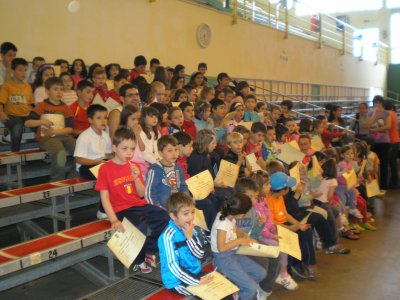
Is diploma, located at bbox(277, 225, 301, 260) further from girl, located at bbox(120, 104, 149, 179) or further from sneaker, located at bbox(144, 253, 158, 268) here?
girl, located at bbox(120, 104, 149, 179)

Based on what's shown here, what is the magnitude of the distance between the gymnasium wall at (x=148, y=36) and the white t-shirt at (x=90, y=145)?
3.03 metres

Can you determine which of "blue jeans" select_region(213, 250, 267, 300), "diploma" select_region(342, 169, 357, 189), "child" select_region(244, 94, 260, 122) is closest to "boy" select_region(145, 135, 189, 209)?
"blue jeans" select_region(213, 250, 267, 300)

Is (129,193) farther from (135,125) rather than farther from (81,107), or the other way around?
(81,107)

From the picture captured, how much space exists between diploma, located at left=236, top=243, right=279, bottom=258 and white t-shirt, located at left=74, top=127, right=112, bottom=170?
174cm

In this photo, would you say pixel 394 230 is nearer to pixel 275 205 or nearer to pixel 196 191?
pixel 275 205

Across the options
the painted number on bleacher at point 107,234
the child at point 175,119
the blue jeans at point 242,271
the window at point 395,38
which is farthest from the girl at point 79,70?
the window at point 395,38

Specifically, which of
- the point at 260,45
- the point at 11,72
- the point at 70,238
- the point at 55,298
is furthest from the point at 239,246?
the point at 260,45

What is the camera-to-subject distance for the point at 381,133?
779 centimetres

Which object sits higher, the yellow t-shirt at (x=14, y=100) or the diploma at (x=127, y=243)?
the yellow t-shirt at (x=14, y=100)

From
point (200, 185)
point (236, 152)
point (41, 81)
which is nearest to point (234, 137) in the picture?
point (236, 152)

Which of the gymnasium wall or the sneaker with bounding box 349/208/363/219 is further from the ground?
the gymnasium wall

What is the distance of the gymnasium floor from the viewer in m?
3.48

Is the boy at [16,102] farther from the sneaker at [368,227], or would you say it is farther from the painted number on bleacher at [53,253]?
the sneaker at [368,227]

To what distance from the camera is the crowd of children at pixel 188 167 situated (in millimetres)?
3072
